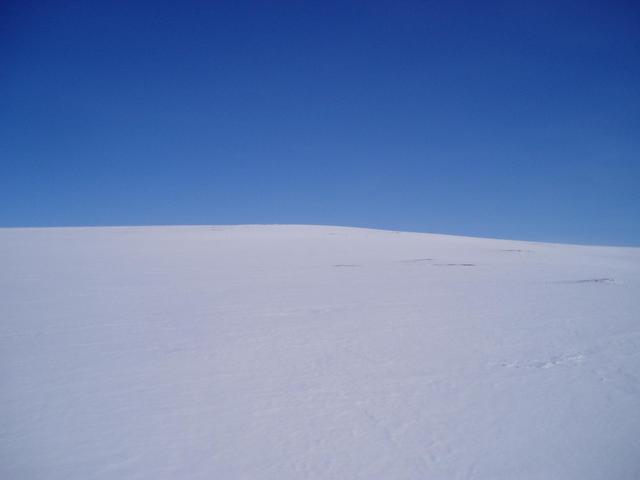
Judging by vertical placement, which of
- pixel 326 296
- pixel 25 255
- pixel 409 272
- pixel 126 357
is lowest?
pixel 126 357

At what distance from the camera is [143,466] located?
3.38 m

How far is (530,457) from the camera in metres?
3.49

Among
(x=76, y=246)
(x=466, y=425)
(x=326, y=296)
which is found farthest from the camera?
(x=76, y=246)

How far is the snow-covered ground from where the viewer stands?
3.47 meters

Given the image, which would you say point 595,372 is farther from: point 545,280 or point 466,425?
point 545,280

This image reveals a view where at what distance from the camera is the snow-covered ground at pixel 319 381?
347 centimetres

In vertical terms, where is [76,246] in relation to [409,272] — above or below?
above

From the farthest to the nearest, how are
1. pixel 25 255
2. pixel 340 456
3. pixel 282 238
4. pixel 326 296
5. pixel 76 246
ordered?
1. pixel 282 238
2. pixel 76 246
3. pixel 25 255
4. pixel 326 296
5. pixel 340 456

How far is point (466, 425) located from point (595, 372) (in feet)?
7.47

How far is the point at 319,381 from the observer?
16.2 ft

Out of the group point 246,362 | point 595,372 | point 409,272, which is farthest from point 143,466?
point 409,272

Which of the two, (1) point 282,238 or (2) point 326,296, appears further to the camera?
(1) point 282,238

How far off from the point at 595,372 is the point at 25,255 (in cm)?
1882

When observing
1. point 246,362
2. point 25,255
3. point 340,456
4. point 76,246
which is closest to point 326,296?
point 246,362
